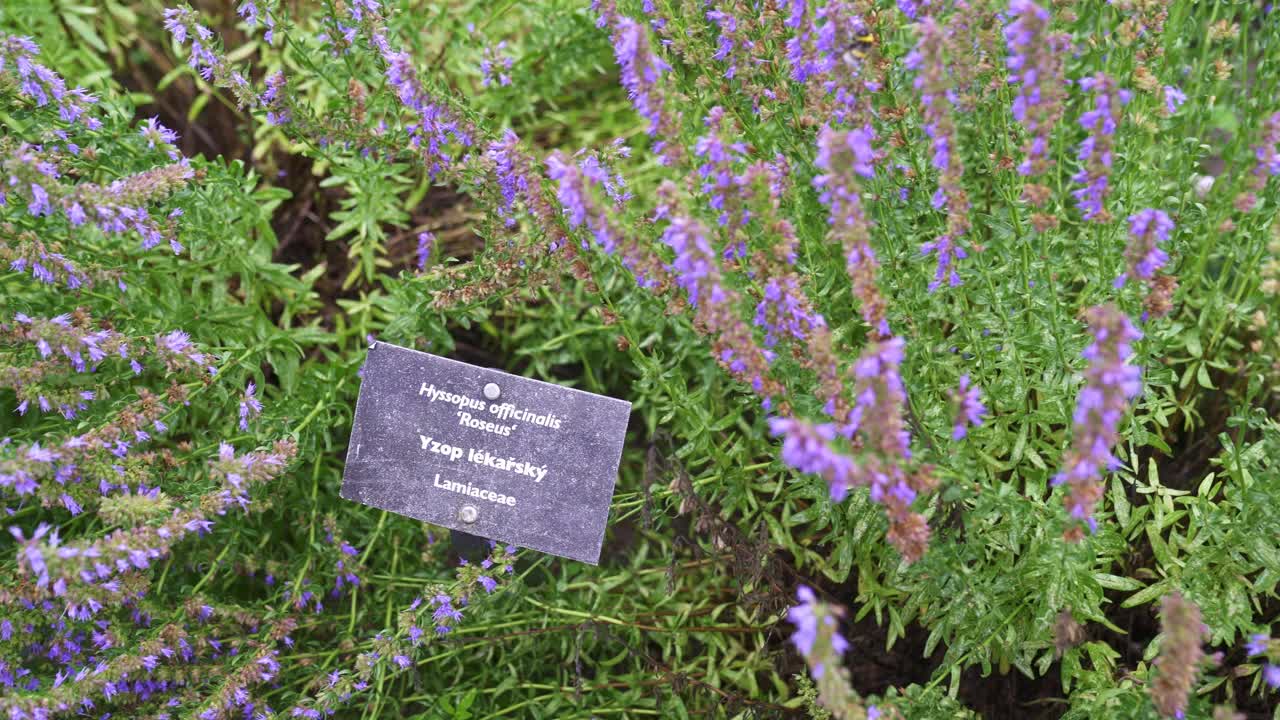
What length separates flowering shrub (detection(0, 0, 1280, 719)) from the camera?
2207mm

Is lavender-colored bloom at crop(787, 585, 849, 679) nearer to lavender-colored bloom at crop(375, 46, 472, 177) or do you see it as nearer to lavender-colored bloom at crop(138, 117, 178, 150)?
lavender-colored bloom at crop(375, 46, 472, 177)

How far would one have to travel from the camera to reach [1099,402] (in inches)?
69.9

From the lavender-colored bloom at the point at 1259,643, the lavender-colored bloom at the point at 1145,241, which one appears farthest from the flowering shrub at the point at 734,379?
the lavender-colored bloom at the point at 1259,643

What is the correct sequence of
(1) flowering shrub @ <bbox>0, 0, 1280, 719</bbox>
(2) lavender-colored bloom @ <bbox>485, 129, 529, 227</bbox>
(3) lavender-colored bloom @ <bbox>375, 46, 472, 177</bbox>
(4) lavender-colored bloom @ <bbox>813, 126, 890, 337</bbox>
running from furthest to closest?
(3) lavender-colored bloom @ <bbox>375, 46, 472, 177</bbox> → (2) lavender-colored bloom @ <bbox>485, 129, 529, 227</bbox> → (1) flowering shrub @ <bbox>0, 0, 1280, 719</bbox> → (4) lavender-colored bloom @ <bbox>813, 126, 890, 337</bbox>

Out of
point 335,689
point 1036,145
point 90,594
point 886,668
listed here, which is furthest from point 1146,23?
point 90,594

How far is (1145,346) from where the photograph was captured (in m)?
2.56

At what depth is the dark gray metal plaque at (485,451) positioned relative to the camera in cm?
295

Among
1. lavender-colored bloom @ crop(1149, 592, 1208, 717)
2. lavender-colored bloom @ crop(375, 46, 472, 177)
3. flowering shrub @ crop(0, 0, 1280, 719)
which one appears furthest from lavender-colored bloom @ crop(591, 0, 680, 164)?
lavender-colored bloom @ crop(1149, 592, 1208, 717)

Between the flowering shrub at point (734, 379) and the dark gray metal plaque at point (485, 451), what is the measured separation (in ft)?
0.48

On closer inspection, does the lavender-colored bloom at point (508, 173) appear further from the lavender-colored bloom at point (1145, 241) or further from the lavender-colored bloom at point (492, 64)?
the lavender-colored bloom at point (1145, 241)

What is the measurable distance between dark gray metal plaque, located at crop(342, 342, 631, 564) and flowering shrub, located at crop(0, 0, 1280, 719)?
0.15 metres

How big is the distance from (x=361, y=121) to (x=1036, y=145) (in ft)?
6.35

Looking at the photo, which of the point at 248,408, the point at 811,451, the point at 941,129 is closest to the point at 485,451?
the point at 248,408

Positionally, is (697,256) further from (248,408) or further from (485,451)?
(248,408)
